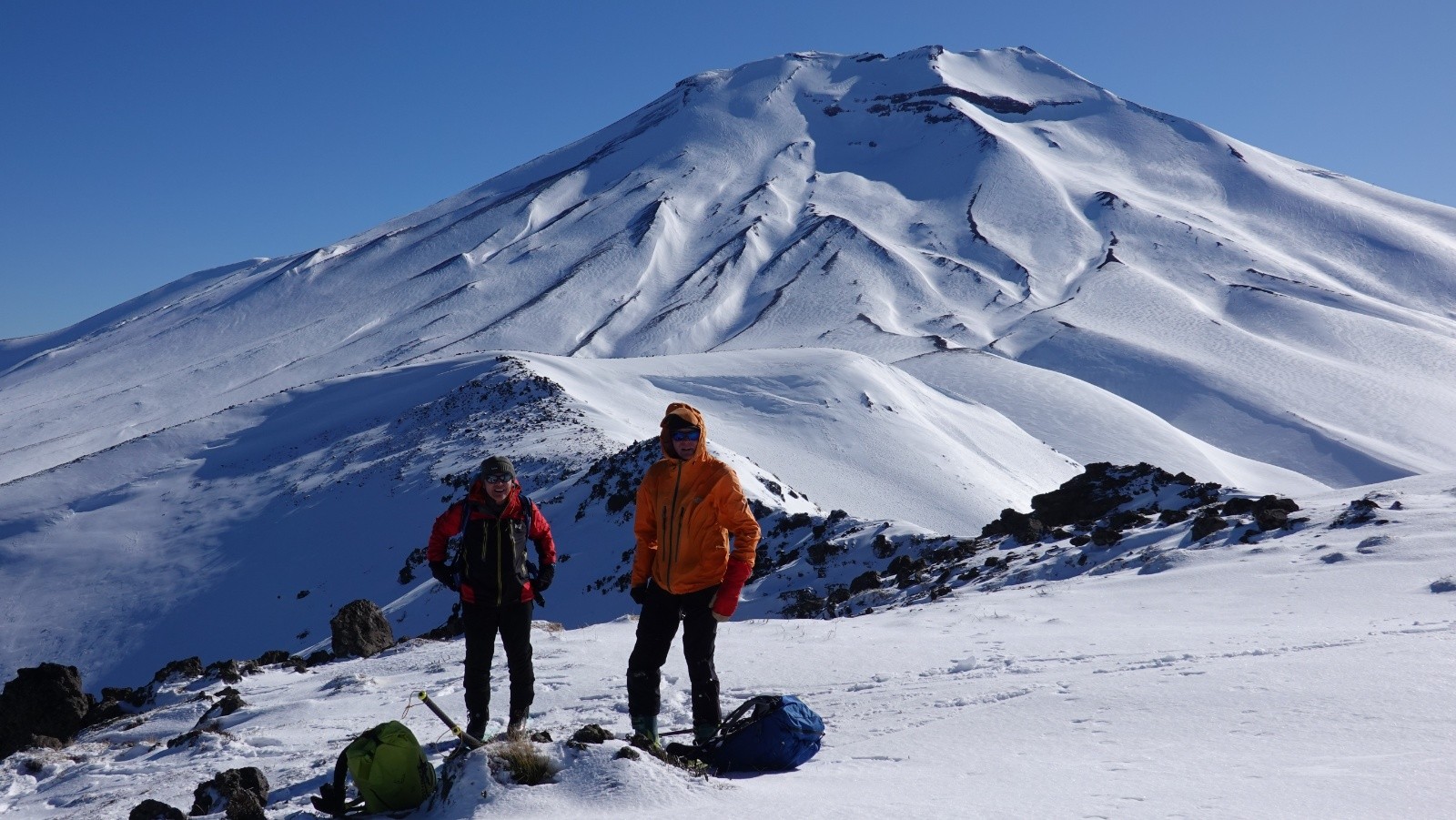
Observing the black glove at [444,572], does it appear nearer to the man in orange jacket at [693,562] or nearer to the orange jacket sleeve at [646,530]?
the orange jacket sleeve at [646,530]

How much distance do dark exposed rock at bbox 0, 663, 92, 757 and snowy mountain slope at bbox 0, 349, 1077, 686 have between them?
319 inches

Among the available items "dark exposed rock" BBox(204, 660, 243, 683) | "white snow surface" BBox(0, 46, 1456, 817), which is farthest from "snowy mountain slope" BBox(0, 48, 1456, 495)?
"dark exposed rock" BBox(204, 660, 243, 683)

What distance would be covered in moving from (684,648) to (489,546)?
1435 mm

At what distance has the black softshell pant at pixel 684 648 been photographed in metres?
5.38

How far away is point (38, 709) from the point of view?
10422 millimetres

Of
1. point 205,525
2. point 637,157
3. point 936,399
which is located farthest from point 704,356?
point 637,157

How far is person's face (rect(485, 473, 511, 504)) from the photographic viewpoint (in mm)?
5938

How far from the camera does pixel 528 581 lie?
20.2ft

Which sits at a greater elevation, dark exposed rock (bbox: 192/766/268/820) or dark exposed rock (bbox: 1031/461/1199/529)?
dark exposed rock (bbox: 1031/461/1199/529)

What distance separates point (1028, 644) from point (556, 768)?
4.96 metres

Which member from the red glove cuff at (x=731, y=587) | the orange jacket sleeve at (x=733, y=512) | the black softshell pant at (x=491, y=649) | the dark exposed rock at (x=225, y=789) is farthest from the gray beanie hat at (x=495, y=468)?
the dark exposed rock at (x=225, y=789)

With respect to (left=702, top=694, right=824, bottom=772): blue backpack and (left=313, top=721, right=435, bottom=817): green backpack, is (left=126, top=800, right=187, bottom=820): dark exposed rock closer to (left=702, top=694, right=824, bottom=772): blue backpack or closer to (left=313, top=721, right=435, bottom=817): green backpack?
(left=313, top=721, right=435, bottom=817): green backpack

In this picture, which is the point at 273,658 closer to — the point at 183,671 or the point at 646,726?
the point at 183,671

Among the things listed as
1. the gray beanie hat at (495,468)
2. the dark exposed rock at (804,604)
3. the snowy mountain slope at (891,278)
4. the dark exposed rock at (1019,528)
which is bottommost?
the dark exposed rock at (804,604)
